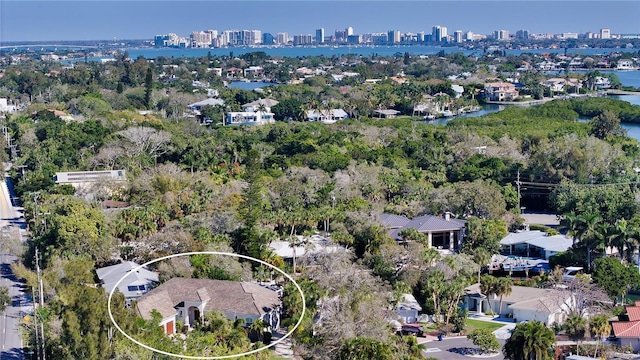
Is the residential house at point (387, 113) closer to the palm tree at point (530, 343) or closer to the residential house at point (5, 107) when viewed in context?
the residential house at point (5, 107)

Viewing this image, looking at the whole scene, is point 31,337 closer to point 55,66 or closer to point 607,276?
point 607,276

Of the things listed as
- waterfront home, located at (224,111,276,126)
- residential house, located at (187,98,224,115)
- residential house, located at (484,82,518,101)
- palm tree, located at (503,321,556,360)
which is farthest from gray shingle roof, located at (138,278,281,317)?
residential house, located at (484,82,518,101)

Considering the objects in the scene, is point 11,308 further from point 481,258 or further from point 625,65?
point 625,65

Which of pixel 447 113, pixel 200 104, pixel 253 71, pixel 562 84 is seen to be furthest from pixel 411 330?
pixel 253 71

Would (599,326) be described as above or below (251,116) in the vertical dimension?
below

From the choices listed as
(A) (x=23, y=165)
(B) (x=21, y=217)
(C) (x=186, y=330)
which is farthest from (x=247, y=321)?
(A) (x=23, y=165)

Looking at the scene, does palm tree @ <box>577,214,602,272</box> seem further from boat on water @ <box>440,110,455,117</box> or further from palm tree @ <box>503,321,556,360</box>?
boat on water @ <box>440,110,455,117</box>
